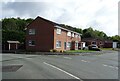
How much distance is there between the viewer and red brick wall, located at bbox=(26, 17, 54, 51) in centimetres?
5103

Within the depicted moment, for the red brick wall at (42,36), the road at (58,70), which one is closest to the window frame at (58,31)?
the red brick wall at (42,36)

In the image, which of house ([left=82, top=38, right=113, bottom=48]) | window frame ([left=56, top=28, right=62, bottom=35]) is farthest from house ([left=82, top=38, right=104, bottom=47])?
window frame ([left=56, top=28, right=62, bottom=35])

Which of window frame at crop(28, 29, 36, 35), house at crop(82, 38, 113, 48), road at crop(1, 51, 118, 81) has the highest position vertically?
window frame at crop(28, 29, 36, 35)

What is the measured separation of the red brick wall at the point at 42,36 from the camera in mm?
51031

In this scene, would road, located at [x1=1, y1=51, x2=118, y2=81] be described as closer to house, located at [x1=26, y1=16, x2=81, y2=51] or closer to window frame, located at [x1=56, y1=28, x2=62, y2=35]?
house, located at [x1=26, y1=16, x2=81, y2=51]

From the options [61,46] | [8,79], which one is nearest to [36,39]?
[61,46]

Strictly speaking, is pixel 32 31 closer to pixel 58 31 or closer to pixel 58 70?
pixel 58 31

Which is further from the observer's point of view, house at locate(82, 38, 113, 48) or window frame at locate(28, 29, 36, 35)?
house at locate(82, 38, 113, 48)

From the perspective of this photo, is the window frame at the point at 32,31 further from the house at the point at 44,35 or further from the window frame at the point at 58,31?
the window frame at the point at 58,31

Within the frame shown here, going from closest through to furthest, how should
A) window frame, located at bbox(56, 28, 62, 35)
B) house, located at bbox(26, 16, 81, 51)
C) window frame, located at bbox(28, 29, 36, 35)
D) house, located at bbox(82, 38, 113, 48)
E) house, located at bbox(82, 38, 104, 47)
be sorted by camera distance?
house, located at bbox(26, 16, 81, 51) < window frame, located at bbox(56, 28, 62, 35) < window frame, located at bbox(28, 29, 36, 35) < house, located at bbox(82, 38, 104, 47) < house, located at bbox(82, 38, 113, 48)

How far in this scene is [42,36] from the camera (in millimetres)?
51969

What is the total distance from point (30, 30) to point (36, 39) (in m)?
2.95

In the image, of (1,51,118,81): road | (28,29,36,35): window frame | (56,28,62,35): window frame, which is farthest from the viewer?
(28,29,36,35): window frame

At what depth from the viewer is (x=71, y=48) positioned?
209ft
